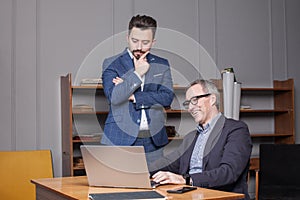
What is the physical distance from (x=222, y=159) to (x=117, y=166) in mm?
669

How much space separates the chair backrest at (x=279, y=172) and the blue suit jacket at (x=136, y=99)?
1443 mm

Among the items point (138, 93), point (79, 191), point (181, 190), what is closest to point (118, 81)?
point (138, 93)

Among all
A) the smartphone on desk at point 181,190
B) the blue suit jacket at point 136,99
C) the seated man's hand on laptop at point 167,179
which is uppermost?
the blue suit jacket at point 136,99

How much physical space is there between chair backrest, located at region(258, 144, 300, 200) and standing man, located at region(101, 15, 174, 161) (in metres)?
1.43

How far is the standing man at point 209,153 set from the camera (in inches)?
101

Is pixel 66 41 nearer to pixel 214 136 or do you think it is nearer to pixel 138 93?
pixel 138 93

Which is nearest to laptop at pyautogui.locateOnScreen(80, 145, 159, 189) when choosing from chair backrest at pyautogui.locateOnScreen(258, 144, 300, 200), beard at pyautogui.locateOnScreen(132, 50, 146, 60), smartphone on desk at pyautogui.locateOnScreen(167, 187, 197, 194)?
smartphone on desk at pyautogui.locateOnScreen(167, 187, 197, 194)

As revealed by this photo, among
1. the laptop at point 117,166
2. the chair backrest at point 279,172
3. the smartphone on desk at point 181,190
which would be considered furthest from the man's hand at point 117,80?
the chair backrest at point 279,172

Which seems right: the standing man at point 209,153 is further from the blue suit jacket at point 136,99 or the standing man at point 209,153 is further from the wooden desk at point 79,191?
the blue suit jacket at point 136,99

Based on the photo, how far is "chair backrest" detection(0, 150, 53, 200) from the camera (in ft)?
15.0

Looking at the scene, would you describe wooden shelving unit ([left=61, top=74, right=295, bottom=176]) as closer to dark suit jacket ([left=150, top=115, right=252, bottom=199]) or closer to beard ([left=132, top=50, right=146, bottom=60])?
beard ([left=132, top=50, right=146, bottom=60])

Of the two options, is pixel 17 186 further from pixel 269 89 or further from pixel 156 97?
pixel 269 89

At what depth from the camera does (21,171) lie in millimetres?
4676

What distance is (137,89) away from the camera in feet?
11.1
